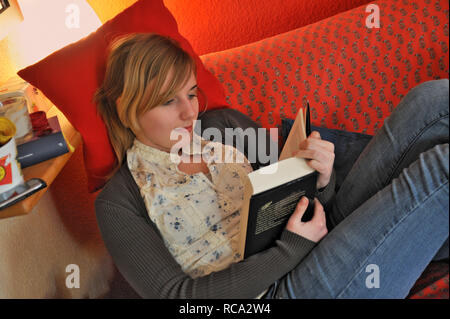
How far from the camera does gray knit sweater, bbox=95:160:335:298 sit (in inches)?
32.4

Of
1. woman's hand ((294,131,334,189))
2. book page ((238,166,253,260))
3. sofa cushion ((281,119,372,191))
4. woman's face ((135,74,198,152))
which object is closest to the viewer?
book page ((238,166,253,260))

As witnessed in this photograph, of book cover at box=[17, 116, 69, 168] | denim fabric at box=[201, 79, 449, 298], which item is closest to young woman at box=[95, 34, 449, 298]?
denim fabric at box=[201, 79, 449, 298]

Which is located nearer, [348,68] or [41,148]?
[41,148]

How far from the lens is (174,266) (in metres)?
0.86

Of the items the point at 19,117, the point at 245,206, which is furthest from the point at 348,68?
the point at 19,117

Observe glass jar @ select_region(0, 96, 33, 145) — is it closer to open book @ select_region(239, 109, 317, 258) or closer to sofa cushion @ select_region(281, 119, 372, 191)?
open book @ select_region(239, 109, 317, 258)

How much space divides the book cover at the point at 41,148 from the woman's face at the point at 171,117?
0.66ft

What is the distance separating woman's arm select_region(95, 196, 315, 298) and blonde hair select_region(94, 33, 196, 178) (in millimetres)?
271

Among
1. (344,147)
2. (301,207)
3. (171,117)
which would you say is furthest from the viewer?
(344,147)

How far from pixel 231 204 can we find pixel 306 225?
0.22 m

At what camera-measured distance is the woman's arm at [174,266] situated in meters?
0.82

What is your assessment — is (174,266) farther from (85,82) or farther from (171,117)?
(85,82)

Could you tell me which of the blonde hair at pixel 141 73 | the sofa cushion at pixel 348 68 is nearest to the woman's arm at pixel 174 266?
the blonde hair at pixel 141 73
